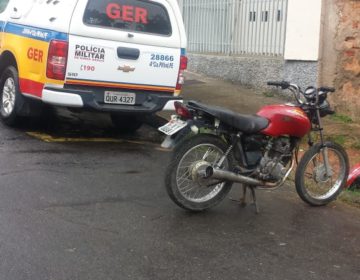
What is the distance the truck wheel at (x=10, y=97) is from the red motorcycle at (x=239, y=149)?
3.32 meters

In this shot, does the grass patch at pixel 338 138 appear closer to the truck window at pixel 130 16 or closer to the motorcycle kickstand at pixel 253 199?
the truck window at pixel 130 16

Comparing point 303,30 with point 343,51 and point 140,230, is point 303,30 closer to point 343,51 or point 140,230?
point 343,51

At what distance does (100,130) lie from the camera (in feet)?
28.1

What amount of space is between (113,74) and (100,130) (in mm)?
1583

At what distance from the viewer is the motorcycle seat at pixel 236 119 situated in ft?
16.1

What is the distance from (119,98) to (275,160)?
2676mm

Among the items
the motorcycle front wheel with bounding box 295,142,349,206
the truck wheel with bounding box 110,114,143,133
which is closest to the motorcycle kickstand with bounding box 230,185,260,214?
the motorcycle front wheel with bounding box 295,142,349,206

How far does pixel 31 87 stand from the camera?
7.29 meters

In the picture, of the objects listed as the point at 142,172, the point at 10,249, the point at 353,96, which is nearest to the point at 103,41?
the point at 142,172

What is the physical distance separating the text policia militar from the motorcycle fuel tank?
2.86 m

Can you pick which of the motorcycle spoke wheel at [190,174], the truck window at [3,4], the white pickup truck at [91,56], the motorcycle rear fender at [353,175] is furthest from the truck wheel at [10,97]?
the motorcycle rear fender at [353,175]

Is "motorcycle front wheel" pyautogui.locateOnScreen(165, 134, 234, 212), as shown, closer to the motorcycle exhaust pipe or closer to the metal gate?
the motorcycle exhaust pipe

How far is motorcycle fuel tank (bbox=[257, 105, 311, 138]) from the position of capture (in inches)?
202

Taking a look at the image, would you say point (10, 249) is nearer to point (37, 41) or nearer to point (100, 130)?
point (37, 41)
